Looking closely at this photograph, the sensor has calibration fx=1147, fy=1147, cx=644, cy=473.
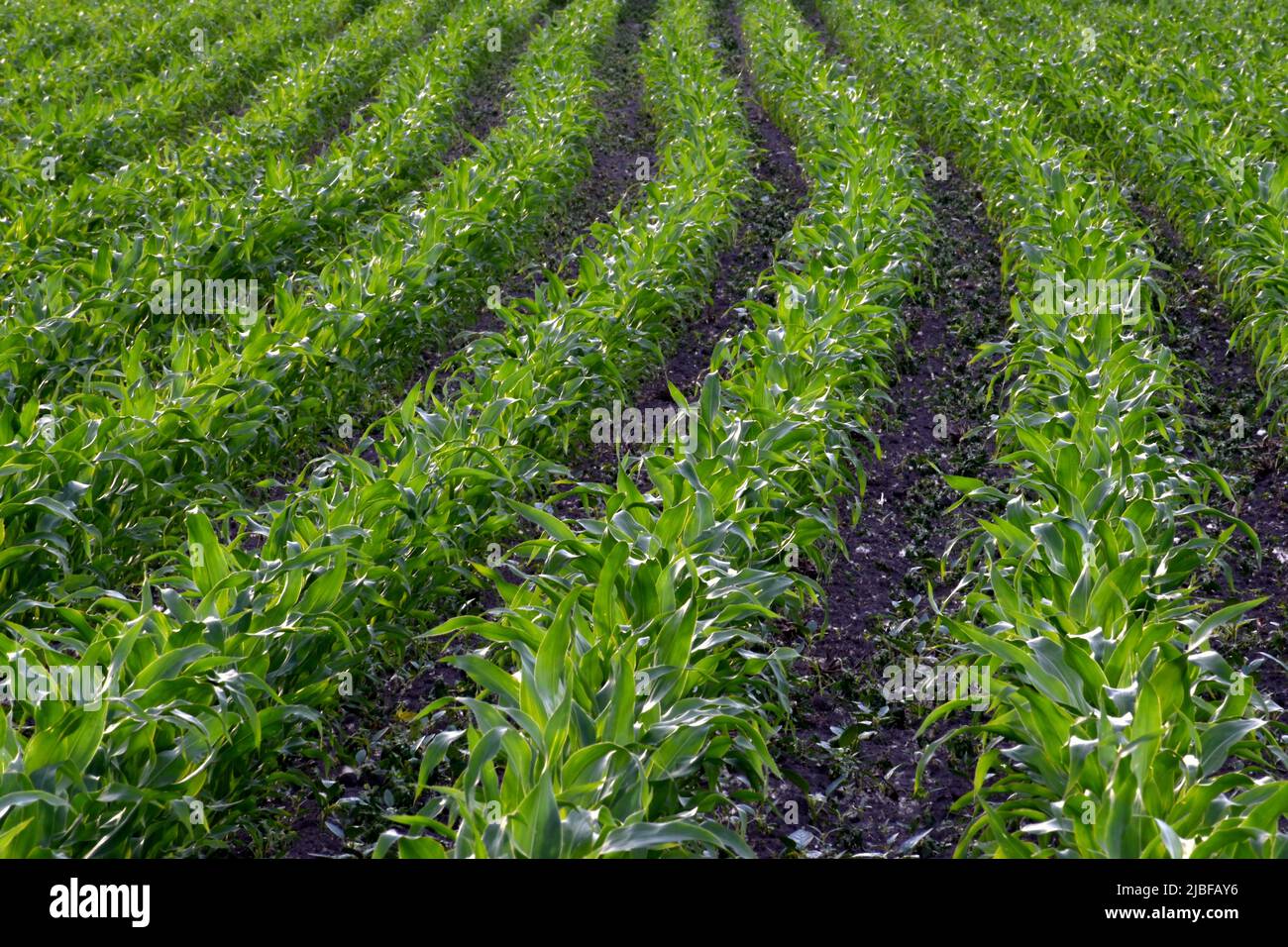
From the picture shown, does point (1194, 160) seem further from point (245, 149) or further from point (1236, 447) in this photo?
point (245, 149)

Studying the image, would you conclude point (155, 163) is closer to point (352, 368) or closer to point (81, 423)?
point (352, 368)

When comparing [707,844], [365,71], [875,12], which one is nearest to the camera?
[707,844]

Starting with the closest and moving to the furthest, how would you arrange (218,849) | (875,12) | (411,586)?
(218,849), (411,586), (875,12)

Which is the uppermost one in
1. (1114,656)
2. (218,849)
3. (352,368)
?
(352,368)

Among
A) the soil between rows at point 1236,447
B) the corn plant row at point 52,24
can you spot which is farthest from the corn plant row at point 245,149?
the soil between rows at point 1236,447

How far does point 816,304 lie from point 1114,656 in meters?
3.09

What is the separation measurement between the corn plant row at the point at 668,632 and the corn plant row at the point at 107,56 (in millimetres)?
7669

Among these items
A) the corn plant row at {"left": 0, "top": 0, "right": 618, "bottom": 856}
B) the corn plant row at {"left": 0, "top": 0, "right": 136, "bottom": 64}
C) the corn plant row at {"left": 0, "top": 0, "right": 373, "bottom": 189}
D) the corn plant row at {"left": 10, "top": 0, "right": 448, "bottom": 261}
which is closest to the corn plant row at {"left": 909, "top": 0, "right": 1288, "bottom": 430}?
the corn plant row at {"left": 0, "top": 0, "right": 618, "bottom": 856}

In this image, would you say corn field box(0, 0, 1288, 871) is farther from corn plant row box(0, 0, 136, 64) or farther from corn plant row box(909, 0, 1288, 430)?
corn plant row box(0, 0, 136, 64)

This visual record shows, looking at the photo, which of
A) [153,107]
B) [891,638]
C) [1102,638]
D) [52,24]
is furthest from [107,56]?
[1102,638]

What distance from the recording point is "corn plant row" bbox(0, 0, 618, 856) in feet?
8.54

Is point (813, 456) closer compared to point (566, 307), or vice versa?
point (813, 456)

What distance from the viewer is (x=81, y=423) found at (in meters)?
4.31

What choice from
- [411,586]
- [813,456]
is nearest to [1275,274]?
[813,456]
